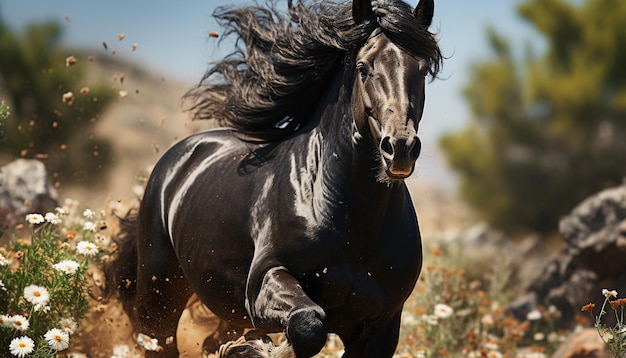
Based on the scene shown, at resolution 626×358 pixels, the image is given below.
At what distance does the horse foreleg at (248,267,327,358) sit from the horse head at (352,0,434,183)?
1.80ft

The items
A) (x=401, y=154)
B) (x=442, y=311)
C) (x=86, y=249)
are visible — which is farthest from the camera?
(x=442, y=311)

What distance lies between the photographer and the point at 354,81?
3996mm

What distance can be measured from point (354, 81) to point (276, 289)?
90 centimetres

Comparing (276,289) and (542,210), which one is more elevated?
(542,210)

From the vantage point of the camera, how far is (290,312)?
369 cm

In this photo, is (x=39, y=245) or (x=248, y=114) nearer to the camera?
(x=248, y=114)

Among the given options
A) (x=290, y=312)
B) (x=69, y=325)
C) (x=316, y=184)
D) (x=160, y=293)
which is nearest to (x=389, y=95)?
(x=316, y=184)

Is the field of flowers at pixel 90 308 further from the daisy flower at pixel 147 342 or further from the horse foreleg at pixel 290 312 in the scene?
the horse foreleg at pixel 290 312

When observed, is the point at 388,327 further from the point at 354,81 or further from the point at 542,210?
the point at 542,210

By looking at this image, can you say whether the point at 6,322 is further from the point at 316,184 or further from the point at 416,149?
the point at 416,149

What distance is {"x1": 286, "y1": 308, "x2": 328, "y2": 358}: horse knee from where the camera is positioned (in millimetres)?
3596

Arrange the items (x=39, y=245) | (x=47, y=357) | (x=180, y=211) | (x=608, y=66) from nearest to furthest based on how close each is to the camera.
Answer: (x=47, y=357) → (x=180, y=211) → (x=39, y=245) → (x=608, y=66)

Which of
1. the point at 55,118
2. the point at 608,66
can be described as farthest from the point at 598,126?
the point at 55,118

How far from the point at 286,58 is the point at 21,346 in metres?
1.84
